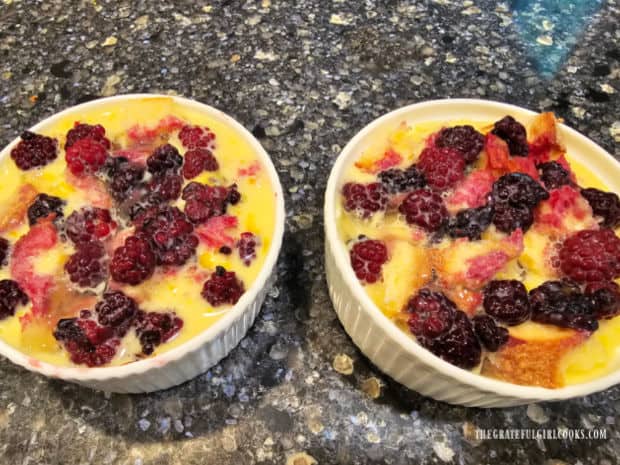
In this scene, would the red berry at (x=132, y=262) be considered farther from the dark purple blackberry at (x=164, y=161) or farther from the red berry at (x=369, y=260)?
the red berry at (x=369, y=260)

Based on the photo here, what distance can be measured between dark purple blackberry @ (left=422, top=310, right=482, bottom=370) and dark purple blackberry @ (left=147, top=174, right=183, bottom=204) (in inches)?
Result: 26.7

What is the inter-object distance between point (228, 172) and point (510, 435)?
0.95 m

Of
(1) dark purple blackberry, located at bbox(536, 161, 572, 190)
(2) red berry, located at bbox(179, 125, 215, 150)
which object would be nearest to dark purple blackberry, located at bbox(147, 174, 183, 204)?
(2) red berry, located at bbox(179, 125, 215, 150)


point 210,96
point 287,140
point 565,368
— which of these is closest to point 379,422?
point 565,368

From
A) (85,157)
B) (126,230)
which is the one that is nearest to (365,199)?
(126,230)

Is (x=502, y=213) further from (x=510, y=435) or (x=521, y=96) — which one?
(x=521, y=96)

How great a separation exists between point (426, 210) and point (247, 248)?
42 cm

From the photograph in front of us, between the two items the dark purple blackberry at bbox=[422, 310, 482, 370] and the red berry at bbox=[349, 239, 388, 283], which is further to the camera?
the red berry at bbox=[349, 239, 388, 283]

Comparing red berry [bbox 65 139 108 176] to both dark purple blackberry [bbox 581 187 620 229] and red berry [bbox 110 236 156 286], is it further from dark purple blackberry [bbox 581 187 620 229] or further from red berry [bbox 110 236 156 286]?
dark purple blackberry [bbox 581 187 620 229]

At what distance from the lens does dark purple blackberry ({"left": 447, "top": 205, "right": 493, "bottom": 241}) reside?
49.5 inches

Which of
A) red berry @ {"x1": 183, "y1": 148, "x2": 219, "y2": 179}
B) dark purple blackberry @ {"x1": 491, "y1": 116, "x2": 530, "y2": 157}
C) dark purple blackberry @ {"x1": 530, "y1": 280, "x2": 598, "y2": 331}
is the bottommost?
dark purple blackberry @ {"x1": 530, "y1": 280, "x2": 598, "y2": 331}

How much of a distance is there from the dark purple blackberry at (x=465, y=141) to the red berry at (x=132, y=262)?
0.76 m

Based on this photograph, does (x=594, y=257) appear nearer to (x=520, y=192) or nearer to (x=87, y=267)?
(x=520, y=192)

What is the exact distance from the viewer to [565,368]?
1.15m
